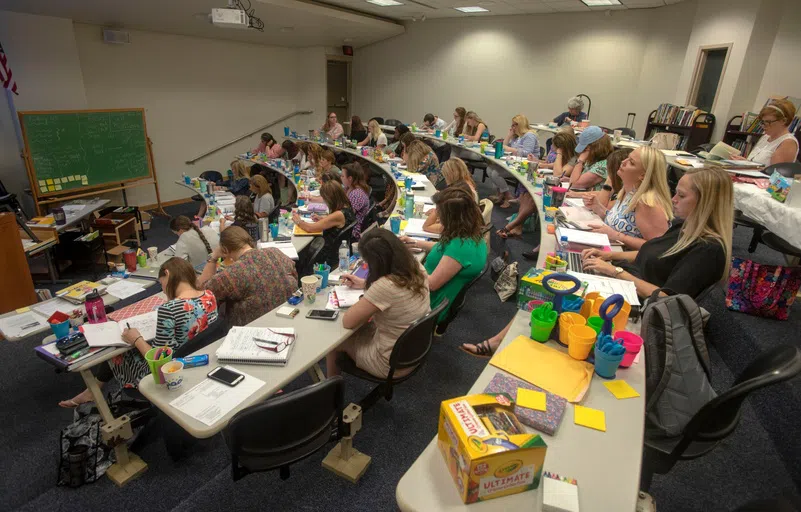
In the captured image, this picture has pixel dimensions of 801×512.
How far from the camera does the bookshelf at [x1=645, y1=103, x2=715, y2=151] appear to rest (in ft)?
22.5

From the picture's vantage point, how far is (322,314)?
2430mm

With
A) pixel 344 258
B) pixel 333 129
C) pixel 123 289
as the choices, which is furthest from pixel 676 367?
pixel 333 129

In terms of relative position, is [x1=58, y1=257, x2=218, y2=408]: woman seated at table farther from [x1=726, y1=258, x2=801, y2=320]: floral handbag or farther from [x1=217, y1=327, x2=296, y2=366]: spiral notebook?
[x1=726, y1=258, x2=801, y2=320]: floral handbag

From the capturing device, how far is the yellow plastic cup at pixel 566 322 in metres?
1.93

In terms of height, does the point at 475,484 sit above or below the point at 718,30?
below

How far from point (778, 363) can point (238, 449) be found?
212 cm

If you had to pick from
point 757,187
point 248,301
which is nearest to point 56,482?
point 248,301

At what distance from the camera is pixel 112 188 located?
22.9 ft

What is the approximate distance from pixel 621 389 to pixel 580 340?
235 millimetres

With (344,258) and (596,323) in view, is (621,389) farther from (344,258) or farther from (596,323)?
(344,258)

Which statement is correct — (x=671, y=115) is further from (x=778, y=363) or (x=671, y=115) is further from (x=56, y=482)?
(x=56, y=482)

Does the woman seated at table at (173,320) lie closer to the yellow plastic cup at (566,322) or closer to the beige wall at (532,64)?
the yellow plastic cup at (566,322)

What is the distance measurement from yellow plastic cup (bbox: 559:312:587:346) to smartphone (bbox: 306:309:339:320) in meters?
1.19

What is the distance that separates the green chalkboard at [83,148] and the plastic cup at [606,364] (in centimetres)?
717
